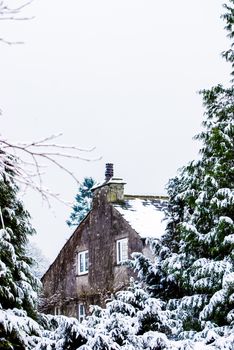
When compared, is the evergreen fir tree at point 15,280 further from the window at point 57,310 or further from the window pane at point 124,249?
the window at point 57,310

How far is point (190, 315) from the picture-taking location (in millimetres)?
12539

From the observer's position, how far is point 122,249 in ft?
89.1

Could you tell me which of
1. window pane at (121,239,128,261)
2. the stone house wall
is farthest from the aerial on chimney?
window pane at (121,239,128,261)

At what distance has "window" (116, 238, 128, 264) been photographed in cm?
2689

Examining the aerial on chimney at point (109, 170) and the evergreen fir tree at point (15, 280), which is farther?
the aerial on chimney at point (109, 170)

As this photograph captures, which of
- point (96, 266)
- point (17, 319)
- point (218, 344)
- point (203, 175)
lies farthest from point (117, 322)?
point (96, 266)

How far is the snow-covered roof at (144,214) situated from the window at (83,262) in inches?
121

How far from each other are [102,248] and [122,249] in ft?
5.12

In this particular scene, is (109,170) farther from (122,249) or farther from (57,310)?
(57,310)

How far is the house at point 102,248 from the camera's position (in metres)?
26.7

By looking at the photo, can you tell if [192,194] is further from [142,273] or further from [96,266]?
[96,266]

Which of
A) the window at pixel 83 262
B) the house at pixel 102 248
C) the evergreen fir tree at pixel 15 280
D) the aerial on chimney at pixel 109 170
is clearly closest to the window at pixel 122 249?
the house at pixel 102 248

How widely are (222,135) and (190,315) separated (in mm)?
3312

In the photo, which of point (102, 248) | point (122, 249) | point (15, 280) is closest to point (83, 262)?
point (102, 248)
